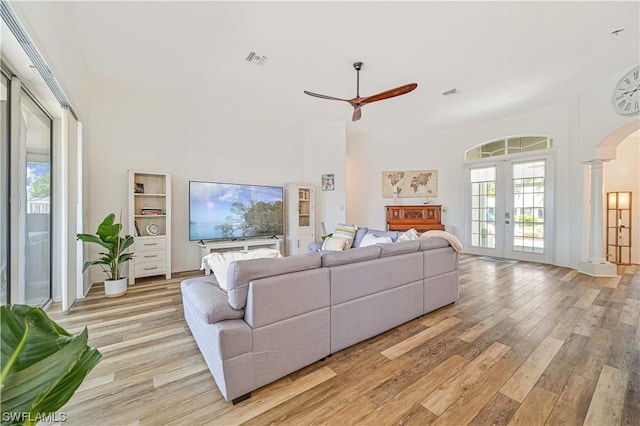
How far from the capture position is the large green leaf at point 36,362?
64cm

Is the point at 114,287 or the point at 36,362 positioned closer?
the point at 36,362

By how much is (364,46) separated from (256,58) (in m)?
1.42

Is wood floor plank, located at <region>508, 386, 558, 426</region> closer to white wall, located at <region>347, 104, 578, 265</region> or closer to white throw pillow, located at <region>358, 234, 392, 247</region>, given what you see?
white throw pillow, located at <region>358, 234, 392, 247</region>

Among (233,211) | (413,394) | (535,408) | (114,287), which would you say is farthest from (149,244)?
(535,408)

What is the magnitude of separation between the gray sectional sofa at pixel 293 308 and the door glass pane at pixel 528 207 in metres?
4.49

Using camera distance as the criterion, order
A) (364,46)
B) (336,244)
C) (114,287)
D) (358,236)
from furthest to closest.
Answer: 1. (358,236)
2. (336,244)
3. (114,287)
4. (364,46)

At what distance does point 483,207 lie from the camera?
6355mm

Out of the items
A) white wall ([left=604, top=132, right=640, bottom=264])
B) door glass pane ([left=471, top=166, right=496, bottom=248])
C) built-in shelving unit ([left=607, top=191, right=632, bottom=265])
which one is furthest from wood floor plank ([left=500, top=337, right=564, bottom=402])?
white wall ([left=604, top=132, right=640, bottom=264])

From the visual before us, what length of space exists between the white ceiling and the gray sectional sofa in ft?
7.94

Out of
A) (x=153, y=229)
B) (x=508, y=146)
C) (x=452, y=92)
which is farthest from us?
(x=508, y=146)

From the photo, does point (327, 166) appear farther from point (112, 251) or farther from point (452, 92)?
point (112, 251)

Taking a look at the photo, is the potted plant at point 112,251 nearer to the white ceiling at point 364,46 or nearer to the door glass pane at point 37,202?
the door glass pane at point 37,202

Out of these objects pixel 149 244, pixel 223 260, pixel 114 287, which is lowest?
pixel 114 287

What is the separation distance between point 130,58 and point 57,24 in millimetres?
1267
